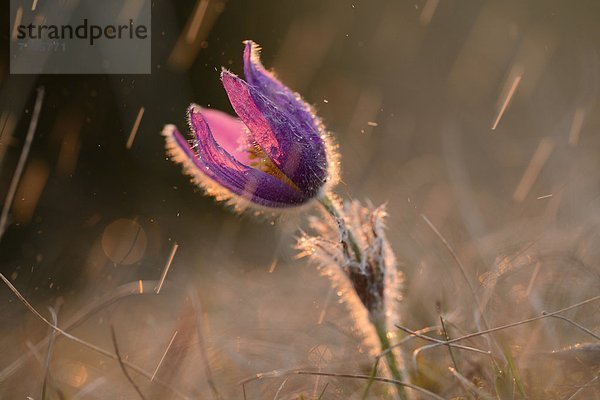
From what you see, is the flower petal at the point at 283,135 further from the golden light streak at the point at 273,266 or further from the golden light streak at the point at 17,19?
the golden light streak at the point at 17,19

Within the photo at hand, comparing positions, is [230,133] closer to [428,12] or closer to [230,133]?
[230,133]

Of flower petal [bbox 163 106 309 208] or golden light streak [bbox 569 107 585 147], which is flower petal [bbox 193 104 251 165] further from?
golden light streak [bbox 569 107 585 147]

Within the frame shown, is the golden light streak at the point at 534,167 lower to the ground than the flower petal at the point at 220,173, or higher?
lower

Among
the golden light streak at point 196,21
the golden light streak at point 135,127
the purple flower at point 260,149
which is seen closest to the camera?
the purple flower at point 260,149

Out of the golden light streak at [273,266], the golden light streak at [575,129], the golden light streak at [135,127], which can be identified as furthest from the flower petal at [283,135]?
the golden light streak at [135,127]
